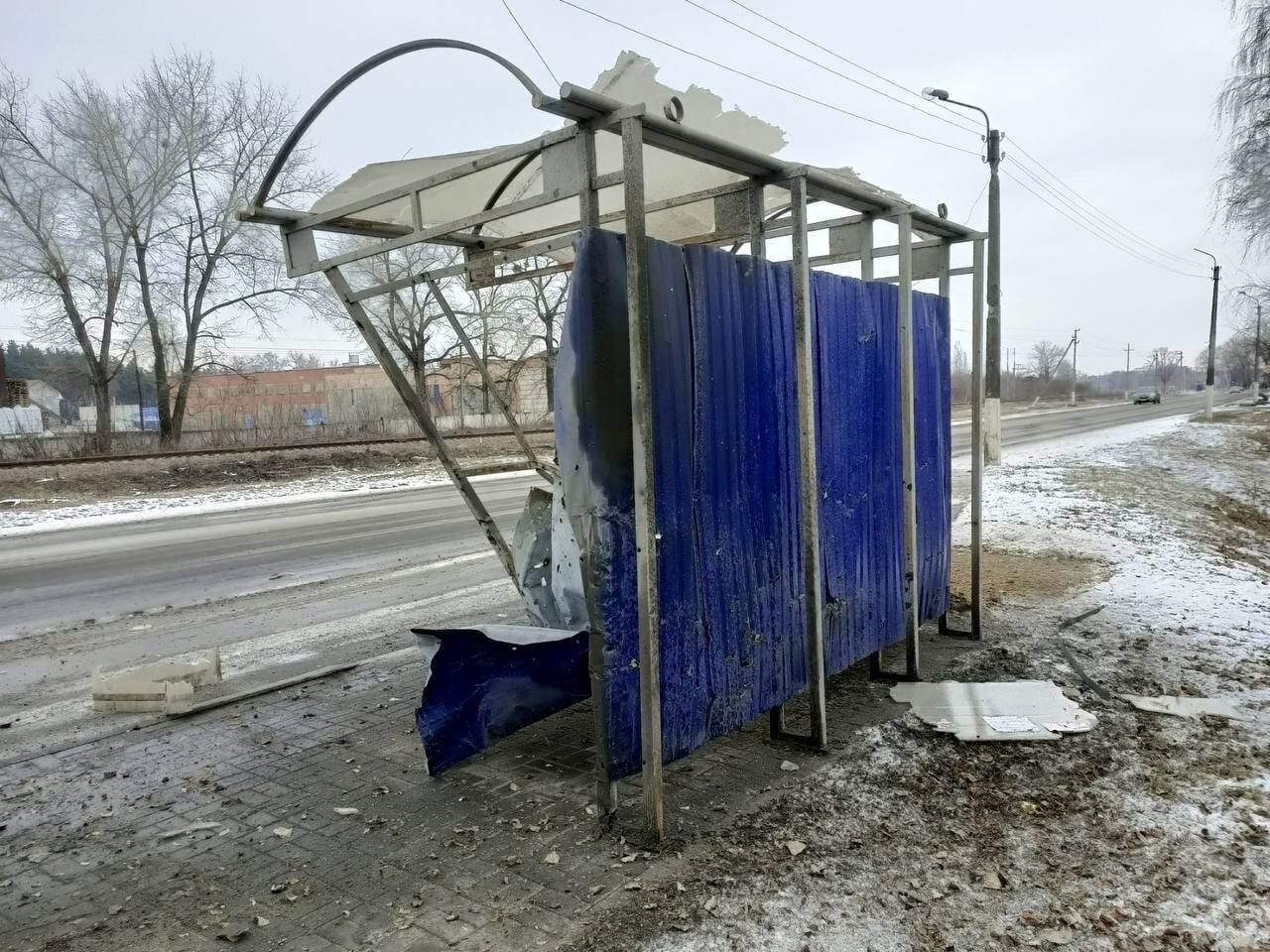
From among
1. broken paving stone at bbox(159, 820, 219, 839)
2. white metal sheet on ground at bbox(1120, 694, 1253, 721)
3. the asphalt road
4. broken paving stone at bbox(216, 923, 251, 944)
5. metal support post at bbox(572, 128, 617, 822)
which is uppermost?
metal support post at bbox(572, 128, 617, 822)

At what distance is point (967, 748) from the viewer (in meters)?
4.16

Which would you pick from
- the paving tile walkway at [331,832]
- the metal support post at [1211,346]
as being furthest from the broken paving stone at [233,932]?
the metal support post at [1211,346]

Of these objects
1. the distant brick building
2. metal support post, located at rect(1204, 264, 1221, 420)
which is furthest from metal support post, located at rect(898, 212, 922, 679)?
metal support post, located at rect(1204, 264, 1221, 420)

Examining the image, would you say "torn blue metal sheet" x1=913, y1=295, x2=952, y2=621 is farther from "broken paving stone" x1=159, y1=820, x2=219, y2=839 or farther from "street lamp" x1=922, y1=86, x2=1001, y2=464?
"street lamp" x1=922, y1=86, x2=1001, y2=464

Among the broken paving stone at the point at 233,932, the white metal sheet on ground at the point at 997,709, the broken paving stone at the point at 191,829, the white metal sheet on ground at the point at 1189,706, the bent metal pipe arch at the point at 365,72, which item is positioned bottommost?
the white metal sheet on ground at the point at 1189,706

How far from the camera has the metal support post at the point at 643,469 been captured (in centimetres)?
315

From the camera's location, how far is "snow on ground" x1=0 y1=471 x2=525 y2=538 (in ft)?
48.1

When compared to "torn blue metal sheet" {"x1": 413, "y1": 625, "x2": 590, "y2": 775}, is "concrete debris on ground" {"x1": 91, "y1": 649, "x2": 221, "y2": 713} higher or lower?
lower

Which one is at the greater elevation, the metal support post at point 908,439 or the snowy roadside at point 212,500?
the metal support post at point 908,439

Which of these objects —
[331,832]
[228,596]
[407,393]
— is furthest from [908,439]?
[228,596]

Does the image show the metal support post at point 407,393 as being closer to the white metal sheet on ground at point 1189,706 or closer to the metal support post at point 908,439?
the metal support post at point 908,439

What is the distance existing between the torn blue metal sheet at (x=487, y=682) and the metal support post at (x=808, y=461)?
1112 millimetres

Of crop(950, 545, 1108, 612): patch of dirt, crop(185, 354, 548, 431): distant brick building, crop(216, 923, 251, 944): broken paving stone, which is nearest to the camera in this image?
crop(216, 923, 251, 944): broken paving stone

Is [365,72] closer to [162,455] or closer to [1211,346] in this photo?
[162,455]
